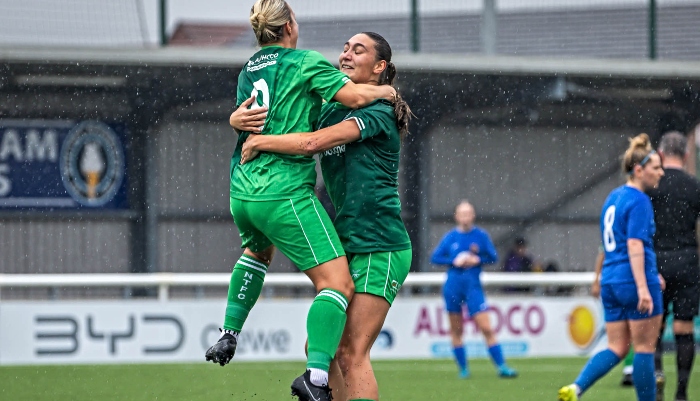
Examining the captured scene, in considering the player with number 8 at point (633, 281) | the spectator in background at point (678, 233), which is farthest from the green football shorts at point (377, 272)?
the spectator in background at point (678, 233)

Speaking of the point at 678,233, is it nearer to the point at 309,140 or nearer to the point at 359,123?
the point at 359,123

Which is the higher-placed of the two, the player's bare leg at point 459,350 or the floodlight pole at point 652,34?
the floodlight pole at point 652,34

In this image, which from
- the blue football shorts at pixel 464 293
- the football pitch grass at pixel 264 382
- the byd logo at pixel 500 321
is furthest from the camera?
the byd logo at pixel 500 321

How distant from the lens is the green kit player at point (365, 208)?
18.9ft

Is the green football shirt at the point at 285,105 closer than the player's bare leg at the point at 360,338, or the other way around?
the green football shirt at the point at 285,105

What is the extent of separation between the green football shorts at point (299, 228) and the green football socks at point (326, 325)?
0.60ft

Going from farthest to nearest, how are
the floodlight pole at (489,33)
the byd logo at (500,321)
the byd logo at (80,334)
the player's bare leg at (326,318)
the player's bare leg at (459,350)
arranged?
1. the floodlight pole at (489,33)
2. the byd logo at (500,321)
3. the byd logo at (80,334)
4. the player's bare leg at (459,350)
5. the player's bare leg at (326,318)

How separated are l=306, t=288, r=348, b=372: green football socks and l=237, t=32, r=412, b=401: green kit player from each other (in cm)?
19

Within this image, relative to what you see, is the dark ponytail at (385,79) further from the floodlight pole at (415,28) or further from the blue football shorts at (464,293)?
the floodlight pole at (415,28)

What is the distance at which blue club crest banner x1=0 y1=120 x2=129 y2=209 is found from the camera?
17.2 m

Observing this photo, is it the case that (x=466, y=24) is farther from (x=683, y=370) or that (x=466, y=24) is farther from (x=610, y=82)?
(x=683, y=370)

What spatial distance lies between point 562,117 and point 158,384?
10479 millimetres

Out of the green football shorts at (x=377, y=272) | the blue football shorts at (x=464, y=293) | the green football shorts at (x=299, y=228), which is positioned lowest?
the blue football shorts at (x=464, y=293)

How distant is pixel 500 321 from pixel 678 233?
22.8 feet
